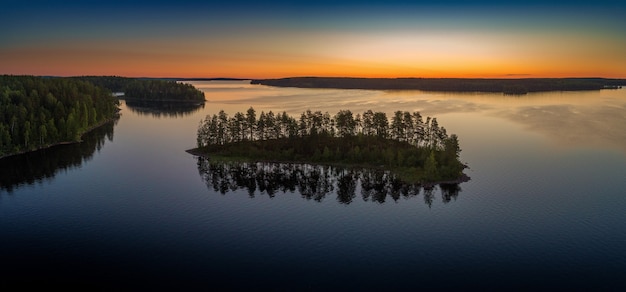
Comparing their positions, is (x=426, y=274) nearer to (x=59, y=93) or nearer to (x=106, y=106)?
(x=59, y=93)

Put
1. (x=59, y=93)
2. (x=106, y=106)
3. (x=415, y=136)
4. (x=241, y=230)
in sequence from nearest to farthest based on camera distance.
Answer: (x=241, y=230)
(x=415, y=136)
(x=59, y=93)
(x=106, y=106)

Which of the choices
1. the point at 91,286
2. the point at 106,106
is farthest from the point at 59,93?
the point at 91,286

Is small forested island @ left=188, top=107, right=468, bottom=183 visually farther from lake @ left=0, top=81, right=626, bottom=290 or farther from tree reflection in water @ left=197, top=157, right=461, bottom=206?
lake @ left=0, top=81, right=626, bottom=290

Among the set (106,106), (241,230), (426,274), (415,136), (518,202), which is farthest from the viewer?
(106,106)

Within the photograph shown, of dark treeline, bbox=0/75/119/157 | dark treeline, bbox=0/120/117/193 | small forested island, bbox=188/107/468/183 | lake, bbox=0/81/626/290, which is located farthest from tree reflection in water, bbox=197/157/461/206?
dark treeline, bbox=0/75/119/157

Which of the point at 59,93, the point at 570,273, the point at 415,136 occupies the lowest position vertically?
the point at 570,273
